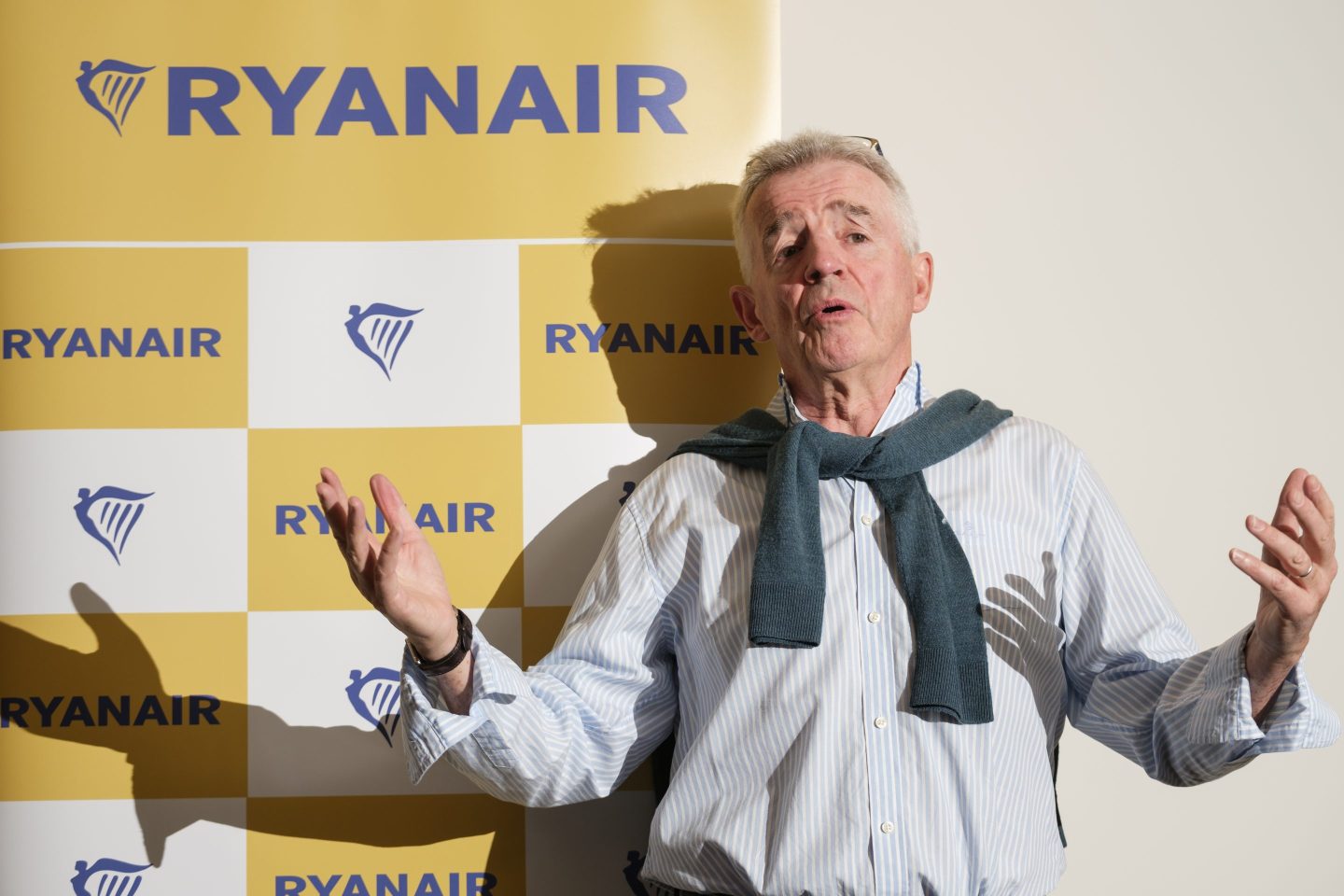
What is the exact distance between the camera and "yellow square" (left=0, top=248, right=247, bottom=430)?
6.13ft

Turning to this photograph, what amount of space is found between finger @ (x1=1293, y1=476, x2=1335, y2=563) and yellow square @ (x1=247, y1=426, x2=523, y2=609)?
3.88ft

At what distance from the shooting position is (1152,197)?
200 cm

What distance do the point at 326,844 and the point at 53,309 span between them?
1.05 meters

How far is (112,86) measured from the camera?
74.6 inches

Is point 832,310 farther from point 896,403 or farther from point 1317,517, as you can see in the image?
point 1317,517

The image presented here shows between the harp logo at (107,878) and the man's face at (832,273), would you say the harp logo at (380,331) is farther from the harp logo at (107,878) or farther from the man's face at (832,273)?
the harp logo at (107,878)

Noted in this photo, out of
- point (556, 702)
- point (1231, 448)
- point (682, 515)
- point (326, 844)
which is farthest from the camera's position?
point (1231, 448)

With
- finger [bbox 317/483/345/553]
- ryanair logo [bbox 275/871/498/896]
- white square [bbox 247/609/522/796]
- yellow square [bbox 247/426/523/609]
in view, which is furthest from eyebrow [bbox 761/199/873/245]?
ryanair logo [bbox 275/871/498/896]

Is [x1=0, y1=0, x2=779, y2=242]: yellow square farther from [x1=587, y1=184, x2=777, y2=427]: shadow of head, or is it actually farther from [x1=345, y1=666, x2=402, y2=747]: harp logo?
[x1=345, y1=666, x2=402, y2=747]: harp logo

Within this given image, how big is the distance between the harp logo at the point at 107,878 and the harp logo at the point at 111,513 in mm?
510

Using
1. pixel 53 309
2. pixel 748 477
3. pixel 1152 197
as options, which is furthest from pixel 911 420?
Result: pixel 53 309

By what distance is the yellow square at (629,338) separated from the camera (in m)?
1.89

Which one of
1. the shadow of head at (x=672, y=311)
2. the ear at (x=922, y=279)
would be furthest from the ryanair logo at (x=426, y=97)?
the ear at (x=922, y=279)

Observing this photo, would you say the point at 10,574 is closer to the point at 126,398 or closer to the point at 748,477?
the point at 126,398
